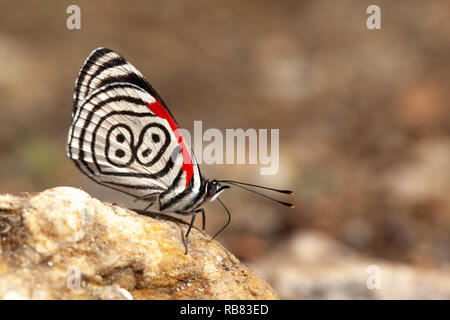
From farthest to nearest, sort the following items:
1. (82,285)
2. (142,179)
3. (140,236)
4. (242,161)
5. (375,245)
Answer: (242,161), (375,245), (142,179), (140,236), (82,285)

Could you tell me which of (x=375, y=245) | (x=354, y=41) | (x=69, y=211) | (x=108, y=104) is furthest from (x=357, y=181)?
(x=69, y=211)

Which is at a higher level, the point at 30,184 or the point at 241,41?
the point at 241,41

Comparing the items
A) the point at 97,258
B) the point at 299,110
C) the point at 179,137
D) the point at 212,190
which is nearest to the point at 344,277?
the point at 212,190

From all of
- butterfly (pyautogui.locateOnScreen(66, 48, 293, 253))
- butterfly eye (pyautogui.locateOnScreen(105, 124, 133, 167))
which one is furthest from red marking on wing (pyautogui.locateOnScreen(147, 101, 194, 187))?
butterfly eye (pyautogui.locateOnScreen(105, 124, 133, 167))

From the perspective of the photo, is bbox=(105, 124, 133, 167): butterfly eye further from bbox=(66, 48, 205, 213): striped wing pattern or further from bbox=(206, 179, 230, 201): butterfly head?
bbox=(206, 179, 230, 201): butterfly head

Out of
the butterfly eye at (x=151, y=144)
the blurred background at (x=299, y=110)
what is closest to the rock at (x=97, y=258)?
the butterfly eye at (x=151, y=144)

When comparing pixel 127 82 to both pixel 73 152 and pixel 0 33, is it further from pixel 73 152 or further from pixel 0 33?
pixel 0 33
